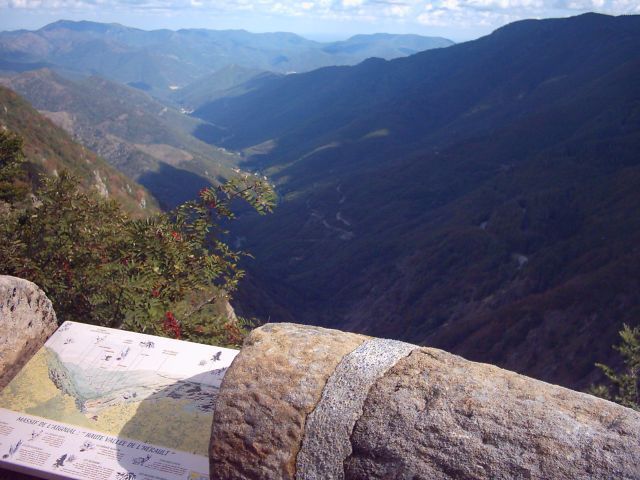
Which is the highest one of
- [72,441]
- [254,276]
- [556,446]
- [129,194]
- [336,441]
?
[556,446]

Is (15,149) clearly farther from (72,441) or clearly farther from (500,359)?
(500,359)

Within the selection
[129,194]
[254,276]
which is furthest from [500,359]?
[129,194]

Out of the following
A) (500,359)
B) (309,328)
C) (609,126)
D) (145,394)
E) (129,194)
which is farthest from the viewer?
(609,126)

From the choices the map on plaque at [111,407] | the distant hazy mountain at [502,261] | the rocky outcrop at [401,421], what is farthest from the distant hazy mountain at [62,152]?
the rocky outcrop at [401,421]

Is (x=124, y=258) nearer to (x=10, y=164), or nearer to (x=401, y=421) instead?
(x=10, y=164)

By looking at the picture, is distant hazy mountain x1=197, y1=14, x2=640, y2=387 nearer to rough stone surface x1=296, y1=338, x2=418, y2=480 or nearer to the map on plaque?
the map on plaque

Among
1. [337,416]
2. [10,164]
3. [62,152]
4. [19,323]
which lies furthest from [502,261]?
[337,416]
